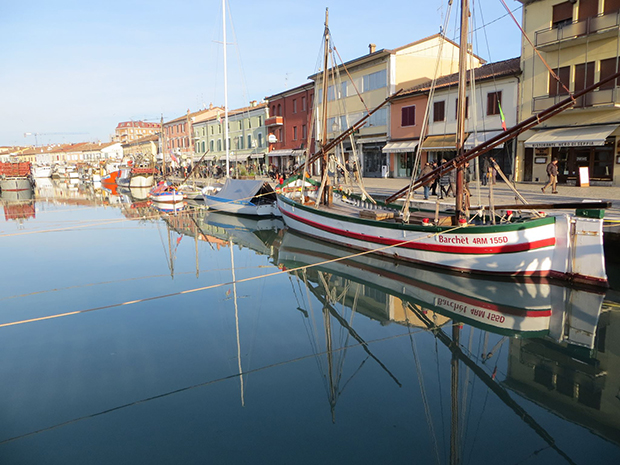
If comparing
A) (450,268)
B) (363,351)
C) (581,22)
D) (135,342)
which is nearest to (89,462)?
(135,342)

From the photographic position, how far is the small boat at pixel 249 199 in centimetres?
2420

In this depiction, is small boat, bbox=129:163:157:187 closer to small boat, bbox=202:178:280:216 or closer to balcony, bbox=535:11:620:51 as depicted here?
small boat, bbox=202:178:280:216

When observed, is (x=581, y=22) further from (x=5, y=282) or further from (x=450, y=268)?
(x=5, y=282)

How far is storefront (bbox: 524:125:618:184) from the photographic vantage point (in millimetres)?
21156

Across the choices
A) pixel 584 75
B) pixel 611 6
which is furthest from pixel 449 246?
pixel 611 6

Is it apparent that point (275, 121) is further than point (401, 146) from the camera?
Yes

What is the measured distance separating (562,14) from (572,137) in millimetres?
6522

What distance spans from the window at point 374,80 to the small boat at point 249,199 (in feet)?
46.7

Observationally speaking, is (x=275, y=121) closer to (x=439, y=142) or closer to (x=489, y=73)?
(x=439, y=142)

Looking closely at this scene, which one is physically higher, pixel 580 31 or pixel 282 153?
pixel 580 31

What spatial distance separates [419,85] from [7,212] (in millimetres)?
28649

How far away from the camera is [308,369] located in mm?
7227

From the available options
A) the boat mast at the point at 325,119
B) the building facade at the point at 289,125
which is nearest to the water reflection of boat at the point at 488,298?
the boat mast at the point at 325,119

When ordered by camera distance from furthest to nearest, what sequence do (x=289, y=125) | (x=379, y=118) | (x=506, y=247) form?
(x=289, y=125) → (x=379, y=118) → (x=506, y=247)
